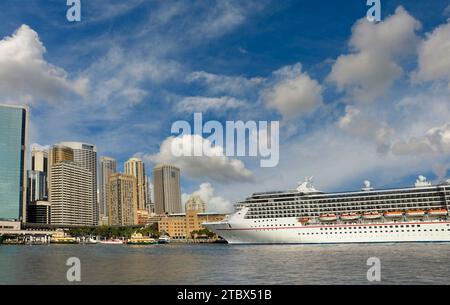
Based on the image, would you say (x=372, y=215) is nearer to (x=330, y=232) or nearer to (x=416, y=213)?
(x=416, y=213)

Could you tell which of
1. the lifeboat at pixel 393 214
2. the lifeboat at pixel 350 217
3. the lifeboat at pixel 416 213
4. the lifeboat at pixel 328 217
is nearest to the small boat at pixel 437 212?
the lifeboat at pixel 416 213

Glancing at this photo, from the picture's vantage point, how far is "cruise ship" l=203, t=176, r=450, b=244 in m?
80.2

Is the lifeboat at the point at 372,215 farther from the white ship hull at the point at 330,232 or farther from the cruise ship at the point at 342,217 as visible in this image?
the white ship hull at the point at 330,232

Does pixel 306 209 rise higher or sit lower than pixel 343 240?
higher

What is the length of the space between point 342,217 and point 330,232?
12.5 feet

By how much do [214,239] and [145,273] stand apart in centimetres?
14778

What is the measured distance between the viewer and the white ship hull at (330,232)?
79.1 m

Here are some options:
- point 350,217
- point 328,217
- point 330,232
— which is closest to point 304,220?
point 328,217

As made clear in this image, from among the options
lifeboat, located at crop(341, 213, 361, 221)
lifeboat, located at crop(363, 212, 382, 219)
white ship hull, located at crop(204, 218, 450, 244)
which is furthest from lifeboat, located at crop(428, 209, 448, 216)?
lifeboat, located at crop(341, 213, 361, 221)
